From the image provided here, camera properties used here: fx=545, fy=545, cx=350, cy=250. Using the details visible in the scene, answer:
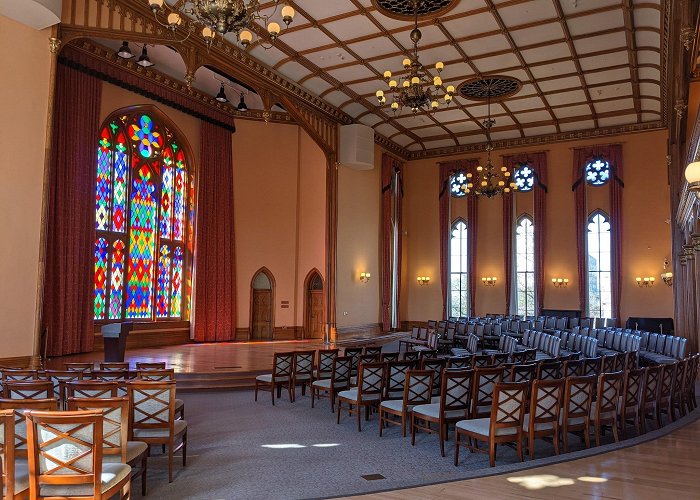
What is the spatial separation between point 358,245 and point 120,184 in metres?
8.03

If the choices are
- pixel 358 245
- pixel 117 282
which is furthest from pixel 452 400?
pixel 358 245

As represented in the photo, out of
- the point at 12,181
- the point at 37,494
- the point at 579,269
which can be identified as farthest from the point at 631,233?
the point at 37,494

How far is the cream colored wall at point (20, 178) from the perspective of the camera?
8953 millimetres

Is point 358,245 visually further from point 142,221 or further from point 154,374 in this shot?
point 154,374

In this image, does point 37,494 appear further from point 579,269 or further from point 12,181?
point 579,269

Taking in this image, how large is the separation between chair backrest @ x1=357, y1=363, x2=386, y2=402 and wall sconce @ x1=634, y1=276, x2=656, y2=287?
15.0 m

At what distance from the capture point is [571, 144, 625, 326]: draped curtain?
1898 centimetres

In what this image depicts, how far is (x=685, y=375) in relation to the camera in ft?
24.5

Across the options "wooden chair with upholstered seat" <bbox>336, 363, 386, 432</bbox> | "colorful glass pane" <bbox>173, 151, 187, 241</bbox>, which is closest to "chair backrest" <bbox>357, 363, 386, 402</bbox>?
"wooden chair with upholstered seat" <bbox>336, 363, 386, 432</bbox>

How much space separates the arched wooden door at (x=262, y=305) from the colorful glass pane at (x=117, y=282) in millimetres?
4381

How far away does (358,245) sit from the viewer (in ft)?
62.7

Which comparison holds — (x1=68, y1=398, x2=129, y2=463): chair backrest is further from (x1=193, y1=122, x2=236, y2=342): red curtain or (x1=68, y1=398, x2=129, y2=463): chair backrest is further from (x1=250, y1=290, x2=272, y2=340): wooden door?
(x1=250, y1=290, x2=272, y2=340): wooden door

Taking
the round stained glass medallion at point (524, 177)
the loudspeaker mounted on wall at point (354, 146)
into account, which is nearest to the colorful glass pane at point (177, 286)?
the loudspeaker mounted on wall at point (354, 146)

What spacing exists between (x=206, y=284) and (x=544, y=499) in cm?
1381
